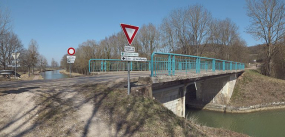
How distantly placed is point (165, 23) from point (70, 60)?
72.5 ft

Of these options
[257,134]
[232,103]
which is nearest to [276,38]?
[232,103]

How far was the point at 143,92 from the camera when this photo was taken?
576 cm

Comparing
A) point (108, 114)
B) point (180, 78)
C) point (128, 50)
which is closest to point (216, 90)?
point (180, 78)

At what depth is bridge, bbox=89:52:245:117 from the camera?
7082 millimetres

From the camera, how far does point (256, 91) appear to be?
21.1m

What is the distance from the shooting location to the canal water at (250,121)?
43.3 feet

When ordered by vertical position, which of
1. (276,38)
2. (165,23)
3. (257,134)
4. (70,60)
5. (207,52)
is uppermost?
(165,23)

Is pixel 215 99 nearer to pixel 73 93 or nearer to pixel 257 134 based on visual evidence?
pixel 257 134

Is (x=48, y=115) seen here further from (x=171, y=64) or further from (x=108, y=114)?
(x=171, y=64)

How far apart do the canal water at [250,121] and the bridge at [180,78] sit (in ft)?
5.63

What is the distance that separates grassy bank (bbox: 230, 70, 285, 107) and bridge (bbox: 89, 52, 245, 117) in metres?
1.00

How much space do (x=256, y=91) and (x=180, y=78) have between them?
1802cm

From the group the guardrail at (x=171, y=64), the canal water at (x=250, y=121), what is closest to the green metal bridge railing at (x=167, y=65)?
the guardrail at (x=171, y=64)

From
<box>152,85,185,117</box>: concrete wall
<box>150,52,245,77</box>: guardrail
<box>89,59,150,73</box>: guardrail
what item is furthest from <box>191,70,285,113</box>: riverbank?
<box>152,85,185,117</box>: concrete wall
